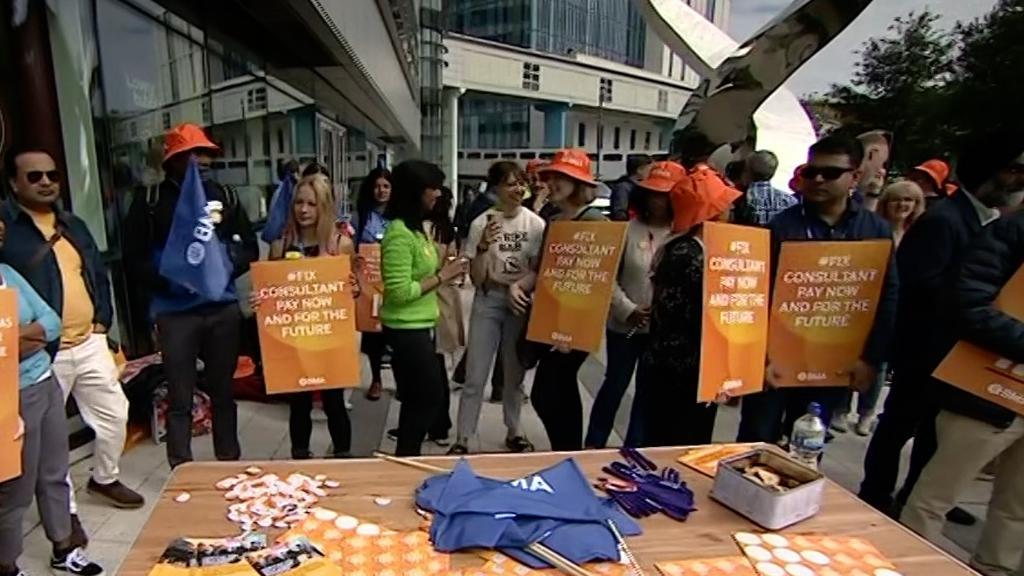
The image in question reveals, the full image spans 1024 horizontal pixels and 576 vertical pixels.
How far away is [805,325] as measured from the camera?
8.21ft

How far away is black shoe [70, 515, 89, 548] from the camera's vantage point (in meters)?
2.53

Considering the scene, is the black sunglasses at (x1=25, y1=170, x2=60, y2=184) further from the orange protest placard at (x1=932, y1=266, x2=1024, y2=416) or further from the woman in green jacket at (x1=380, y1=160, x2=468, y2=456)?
the orange protest placard at (x1=932, y1=266, x2=1024, y2=416)

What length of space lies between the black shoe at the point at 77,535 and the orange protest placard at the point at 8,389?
736 mm

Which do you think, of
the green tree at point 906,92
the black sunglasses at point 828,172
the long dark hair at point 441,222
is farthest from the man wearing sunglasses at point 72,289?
the green tree at point 906,92

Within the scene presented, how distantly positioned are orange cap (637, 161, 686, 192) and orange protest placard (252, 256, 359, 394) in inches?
55.9

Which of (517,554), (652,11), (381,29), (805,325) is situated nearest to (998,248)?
(805,325)

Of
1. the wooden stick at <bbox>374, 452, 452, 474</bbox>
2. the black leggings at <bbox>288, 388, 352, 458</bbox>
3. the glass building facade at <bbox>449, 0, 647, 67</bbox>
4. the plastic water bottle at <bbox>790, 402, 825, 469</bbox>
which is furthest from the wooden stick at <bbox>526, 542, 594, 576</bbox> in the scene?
the glass building facade at <bbox>449, 0, 647, 67</bbox>

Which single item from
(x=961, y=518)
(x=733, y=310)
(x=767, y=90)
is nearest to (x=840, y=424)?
(x=961, y=518)

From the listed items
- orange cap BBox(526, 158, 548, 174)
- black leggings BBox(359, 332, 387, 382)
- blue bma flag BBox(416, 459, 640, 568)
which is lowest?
black leggings BBox(359, 332, 387, 382)

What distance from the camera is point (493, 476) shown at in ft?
5.75

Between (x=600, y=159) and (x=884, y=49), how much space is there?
100 feet

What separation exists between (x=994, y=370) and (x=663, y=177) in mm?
1449

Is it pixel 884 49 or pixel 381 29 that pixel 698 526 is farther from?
pixel 884 49

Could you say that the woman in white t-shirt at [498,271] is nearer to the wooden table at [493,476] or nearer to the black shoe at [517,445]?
the black shoe at [517,445]
